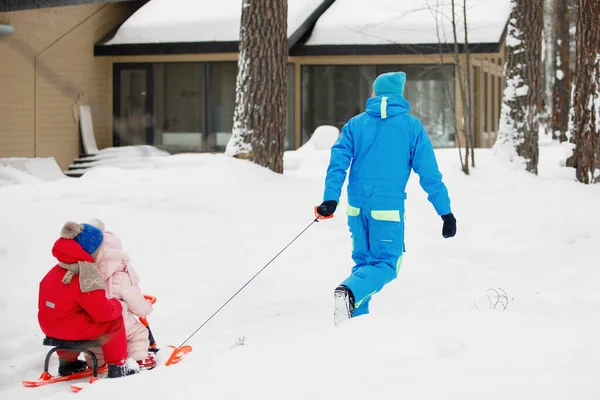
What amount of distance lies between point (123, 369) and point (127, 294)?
457 mm

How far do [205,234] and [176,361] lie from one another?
12.0 feet

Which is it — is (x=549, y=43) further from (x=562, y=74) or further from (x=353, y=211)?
(x=353, y=211)

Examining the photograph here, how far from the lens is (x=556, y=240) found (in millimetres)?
8625

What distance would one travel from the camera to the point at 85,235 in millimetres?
4598

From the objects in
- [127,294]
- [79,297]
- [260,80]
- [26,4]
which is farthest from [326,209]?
[260,80]

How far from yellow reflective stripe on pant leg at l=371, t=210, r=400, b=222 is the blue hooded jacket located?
0.22 ft

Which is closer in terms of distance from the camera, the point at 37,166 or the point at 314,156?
the point at 314,156

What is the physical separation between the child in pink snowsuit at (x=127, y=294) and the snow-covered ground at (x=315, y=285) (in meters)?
0.36

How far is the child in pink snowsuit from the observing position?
4.79 meters

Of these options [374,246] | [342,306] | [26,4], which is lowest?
[342,306]

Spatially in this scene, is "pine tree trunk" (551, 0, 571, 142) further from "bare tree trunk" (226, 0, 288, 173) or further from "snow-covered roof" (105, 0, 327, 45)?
"bare tree trunk" (226, 0, 288, 173)

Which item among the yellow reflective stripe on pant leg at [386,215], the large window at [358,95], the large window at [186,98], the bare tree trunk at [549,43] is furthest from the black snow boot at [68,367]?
the bare tree trunk at [549,43]

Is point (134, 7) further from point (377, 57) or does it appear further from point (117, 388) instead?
point (117, 388)

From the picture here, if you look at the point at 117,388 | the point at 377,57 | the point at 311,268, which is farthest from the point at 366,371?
the point at 377,57
